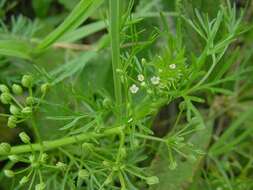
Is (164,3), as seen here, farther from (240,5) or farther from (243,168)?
(243,168)

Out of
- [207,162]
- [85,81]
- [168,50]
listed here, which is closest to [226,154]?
[207,162]

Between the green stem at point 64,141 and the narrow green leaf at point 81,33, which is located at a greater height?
the narrow green leaf at point 81,33

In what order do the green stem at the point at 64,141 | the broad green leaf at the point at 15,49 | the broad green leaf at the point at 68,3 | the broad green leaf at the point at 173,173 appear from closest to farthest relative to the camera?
the green stem at the point at 64,141 → the broad green leaf at the point at 15,49 → the broad green leaf at the point at 173,173 → the broad green leaf at the point at 68,3

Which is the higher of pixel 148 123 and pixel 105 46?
pixel 105 46

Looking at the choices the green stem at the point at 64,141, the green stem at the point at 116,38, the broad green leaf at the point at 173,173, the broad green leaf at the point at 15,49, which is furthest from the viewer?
the broad green leaf at the point at 173,173

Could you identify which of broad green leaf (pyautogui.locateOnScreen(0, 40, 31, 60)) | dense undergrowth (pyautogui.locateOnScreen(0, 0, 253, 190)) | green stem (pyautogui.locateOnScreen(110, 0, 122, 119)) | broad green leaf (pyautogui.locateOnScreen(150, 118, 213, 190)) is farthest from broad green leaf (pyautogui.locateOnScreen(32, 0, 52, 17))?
green stem (pyautogui.locateOnScreen(110, 0, 122, 119))

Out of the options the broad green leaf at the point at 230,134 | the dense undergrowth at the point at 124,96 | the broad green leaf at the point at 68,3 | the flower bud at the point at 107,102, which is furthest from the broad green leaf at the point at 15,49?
the broad green leaf at the point at 230,134

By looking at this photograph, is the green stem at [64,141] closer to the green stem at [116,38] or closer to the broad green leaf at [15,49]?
the green stem at [116,38]

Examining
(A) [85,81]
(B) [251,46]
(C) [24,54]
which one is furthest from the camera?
(B) [251,46]
